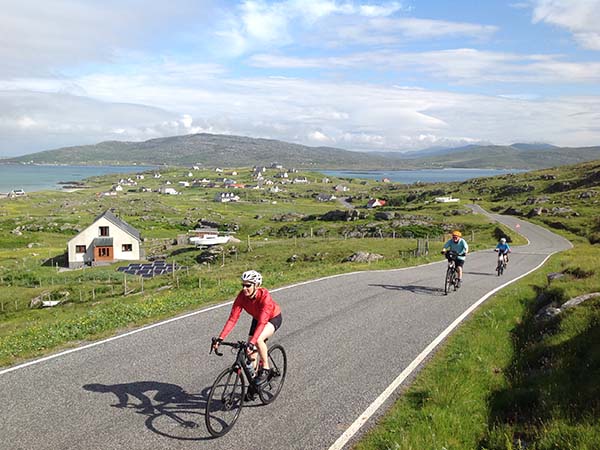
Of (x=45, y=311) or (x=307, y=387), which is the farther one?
(x=45, y=311)

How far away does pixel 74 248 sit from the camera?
69125 millimetres

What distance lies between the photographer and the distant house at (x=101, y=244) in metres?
68.8

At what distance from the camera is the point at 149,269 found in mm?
59062

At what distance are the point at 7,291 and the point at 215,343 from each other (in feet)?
144

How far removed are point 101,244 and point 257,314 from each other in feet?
216

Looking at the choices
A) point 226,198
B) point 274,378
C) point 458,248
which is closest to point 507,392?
point 274,378

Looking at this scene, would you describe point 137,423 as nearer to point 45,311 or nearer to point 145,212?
point 45,311

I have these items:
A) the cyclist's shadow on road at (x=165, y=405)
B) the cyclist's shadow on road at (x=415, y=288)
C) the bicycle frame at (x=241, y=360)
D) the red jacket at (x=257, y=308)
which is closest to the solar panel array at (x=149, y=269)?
the cyclist's shadow on road at (x=415, y=288)

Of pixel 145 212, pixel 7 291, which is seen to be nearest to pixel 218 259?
pixel 7 291

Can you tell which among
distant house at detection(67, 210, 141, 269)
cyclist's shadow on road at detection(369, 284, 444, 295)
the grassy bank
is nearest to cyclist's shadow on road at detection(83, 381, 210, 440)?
the grassy bank

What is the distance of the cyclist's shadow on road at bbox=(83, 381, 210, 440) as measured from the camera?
7.85 m

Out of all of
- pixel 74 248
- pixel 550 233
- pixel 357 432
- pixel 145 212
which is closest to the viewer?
pixel 357 432

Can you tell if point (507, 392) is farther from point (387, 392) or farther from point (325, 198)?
point (325, 198)

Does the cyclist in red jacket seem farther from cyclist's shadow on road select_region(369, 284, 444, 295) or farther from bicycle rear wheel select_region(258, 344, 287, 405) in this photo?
cyclist's shadow on road select_region(369, 284, 444, 295)
